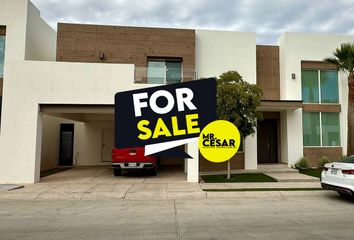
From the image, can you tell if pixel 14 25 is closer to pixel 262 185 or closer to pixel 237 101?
pixel 237 101

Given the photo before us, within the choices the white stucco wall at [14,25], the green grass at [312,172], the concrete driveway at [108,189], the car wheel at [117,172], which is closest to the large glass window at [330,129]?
the green grass at [312,172]

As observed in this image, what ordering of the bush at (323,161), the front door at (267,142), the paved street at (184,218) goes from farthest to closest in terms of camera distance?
1. the front door at (267,142)
2. the bush at (323,161)
3. the paved street at (184,218)

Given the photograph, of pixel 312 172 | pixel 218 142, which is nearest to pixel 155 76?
pixel 218 142

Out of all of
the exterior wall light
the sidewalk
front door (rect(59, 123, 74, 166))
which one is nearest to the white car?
the sidewalk

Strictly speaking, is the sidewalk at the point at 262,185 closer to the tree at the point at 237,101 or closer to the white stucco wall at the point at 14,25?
the tree at the point at 237,101

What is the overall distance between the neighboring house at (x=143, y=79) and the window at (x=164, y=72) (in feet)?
0.16

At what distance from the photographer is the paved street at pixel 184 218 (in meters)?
5.65

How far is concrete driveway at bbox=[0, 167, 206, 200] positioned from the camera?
9680 millimetres

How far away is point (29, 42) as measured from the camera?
14289mm

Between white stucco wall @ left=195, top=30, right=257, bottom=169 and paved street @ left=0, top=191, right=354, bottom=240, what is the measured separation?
871 centimetres

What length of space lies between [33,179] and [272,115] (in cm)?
1320

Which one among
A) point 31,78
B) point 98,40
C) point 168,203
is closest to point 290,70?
point 98,40

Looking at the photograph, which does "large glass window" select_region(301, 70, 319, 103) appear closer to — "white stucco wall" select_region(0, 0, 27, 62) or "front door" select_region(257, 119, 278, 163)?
"front door" select_region(257, 119, 278, 163)

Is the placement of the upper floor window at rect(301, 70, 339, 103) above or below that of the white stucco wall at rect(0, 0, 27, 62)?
below
